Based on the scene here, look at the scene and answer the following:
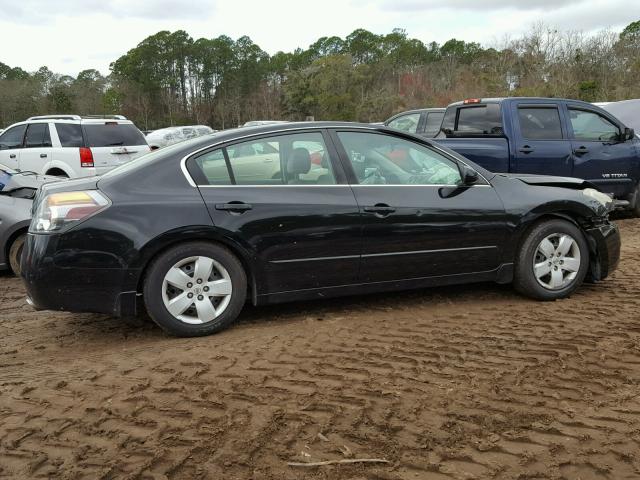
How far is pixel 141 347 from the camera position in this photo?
4.11m

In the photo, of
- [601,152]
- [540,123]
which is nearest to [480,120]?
[540,123]

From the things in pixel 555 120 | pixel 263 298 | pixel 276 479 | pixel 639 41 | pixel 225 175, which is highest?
pixel 639 41

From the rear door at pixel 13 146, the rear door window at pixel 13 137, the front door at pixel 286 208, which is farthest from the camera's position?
the rear door window at pixel 13 137

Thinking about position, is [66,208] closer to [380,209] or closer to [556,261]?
[380,209]

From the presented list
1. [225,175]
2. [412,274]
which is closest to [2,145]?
[225,175]

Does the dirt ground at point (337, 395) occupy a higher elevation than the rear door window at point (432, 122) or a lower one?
lower

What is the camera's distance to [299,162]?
15.0ft

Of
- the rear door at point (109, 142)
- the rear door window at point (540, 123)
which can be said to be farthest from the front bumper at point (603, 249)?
the rear door at point (109, 142)

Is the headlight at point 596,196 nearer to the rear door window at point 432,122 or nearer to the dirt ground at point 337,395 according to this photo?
the dirt ground at point 337,395

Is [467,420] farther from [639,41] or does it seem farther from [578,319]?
[639,41]

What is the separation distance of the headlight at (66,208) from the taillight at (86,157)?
7793mm

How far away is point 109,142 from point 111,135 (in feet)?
0.59

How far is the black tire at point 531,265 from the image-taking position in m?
4.92

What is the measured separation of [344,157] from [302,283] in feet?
3.36
